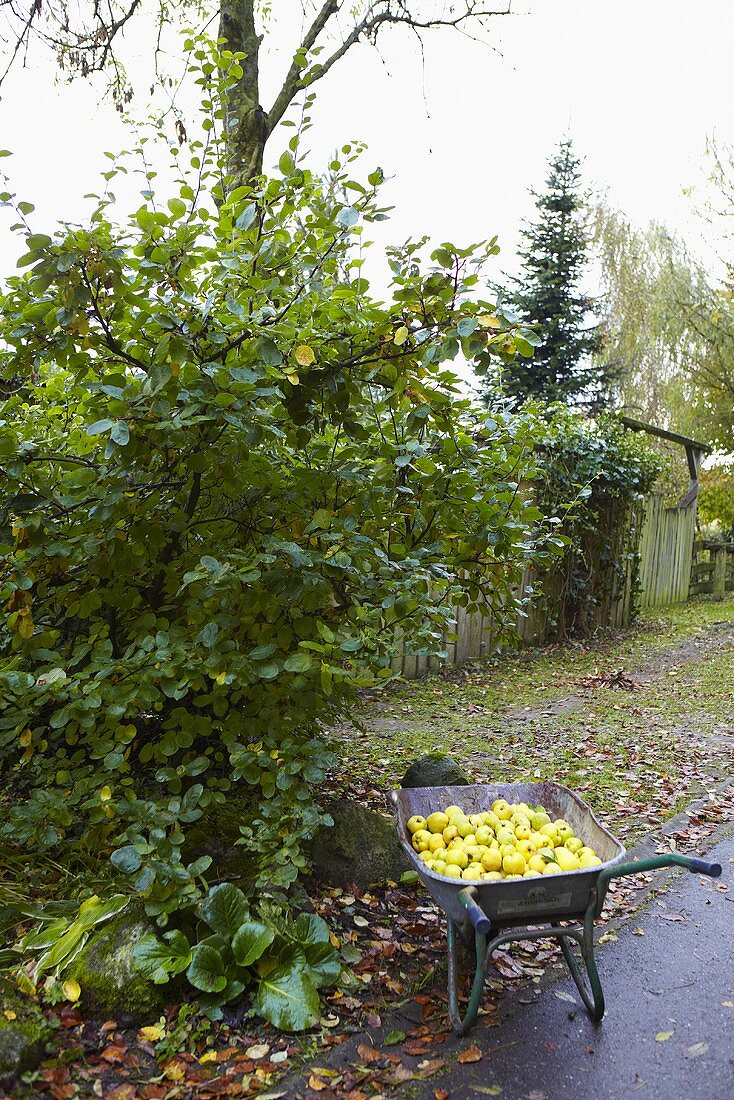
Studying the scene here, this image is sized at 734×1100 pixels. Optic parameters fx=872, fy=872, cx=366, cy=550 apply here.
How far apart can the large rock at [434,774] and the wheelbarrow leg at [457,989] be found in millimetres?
1202

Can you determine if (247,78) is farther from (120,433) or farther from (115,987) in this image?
(115,987)

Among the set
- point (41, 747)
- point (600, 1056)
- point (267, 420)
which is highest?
point (267, 420)

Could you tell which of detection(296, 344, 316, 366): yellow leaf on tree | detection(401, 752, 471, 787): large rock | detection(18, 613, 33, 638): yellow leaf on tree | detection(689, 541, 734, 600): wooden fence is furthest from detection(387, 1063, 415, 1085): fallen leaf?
detection(689, 541, 734, 600): wooden fence

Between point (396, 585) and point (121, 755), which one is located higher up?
point (396, 585)

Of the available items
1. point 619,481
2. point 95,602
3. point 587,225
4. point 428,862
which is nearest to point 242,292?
point 95,602

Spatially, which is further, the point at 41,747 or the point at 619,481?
the point at 619,481

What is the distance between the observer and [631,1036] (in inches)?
107

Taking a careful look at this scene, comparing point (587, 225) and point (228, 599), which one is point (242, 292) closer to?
point (228, 599)

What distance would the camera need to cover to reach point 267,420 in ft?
9.46

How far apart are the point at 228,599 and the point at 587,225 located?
27092 millimetres

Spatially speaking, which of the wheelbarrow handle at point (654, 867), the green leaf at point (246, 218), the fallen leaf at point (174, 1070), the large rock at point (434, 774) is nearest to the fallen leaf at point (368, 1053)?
the fallen leaf at point (174, 1070)

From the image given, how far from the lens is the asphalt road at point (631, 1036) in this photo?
97.7 inches

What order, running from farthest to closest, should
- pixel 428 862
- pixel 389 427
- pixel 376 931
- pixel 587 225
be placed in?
pixel 587 225, pixel 389 427, pixel 376 931, pixel 428 862

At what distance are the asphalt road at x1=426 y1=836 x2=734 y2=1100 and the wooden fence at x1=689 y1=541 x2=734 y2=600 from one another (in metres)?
13.6
